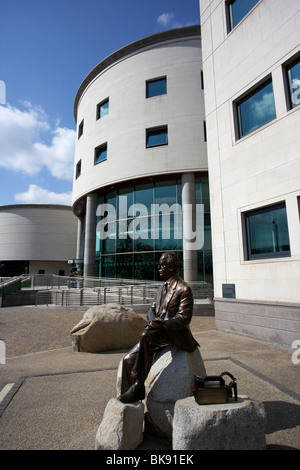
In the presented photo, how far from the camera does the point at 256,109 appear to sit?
9578 mm

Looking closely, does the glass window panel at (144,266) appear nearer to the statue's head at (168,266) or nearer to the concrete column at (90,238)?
the concrete column at (90,238)

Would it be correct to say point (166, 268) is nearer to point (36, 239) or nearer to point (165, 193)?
point (165, 193)

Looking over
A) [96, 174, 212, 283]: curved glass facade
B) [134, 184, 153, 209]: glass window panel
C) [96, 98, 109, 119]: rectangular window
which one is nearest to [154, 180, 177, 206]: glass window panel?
[96, 174, 212, 283]: curved glass facade

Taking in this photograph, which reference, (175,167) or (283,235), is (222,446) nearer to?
(283,235)

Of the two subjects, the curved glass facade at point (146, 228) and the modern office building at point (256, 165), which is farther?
the curved glass facade at point (146, 228)

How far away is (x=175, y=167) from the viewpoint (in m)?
19.7

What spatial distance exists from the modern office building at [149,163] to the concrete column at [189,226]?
0.07m

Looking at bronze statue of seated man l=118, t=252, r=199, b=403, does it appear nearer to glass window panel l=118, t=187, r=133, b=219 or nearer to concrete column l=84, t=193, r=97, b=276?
glass window panel l=118, t=187, r=133, b=219

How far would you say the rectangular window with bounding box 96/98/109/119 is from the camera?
24.8 m

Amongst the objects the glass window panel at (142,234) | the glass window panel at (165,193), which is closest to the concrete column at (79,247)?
the glass window panel at (142,234)

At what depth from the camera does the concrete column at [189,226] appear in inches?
734
